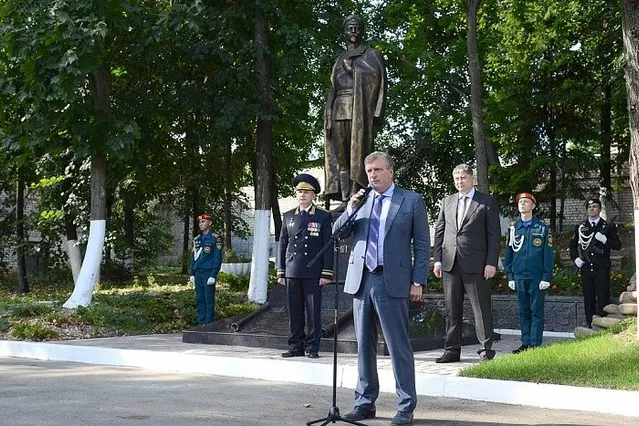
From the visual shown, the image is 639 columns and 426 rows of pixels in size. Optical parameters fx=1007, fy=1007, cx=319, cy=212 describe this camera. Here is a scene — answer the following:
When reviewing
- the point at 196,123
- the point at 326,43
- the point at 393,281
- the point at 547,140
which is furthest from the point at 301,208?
the point at 547,140

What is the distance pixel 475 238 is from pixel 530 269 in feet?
4.14

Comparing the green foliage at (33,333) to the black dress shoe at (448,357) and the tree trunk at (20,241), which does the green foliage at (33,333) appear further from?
the tree trunk at (20,241)

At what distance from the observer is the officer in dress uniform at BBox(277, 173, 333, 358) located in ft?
35.7

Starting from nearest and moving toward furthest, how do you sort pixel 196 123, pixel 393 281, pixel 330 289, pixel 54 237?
pixel 393 281, pixel 330 289, pixel 196 123, pixel 54 237

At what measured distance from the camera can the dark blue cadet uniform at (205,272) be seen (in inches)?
588

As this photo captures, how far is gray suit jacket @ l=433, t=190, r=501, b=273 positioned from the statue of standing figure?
2966 mm

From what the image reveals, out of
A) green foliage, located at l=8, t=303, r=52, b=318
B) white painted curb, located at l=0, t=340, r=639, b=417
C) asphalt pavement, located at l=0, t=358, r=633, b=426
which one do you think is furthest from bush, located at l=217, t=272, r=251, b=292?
→ asphalt pavement, located at l=0, t=358, r=633, b=426

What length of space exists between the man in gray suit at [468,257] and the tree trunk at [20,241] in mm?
19159

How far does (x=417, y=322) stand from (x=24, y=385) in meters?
4.92

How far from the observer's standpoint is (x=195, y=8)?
56.2 feet

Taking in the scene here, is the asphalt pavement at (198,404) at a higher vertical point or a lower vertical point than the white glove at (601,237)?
lower

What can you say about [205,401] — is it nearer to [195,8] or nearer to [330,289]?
[330,289]

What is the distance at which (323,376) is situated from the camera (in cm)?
953

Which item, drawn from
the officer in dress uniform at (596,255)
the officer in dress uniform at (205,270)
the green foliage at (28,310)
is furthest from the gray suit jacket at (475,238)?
the green foliage at (28,310)
